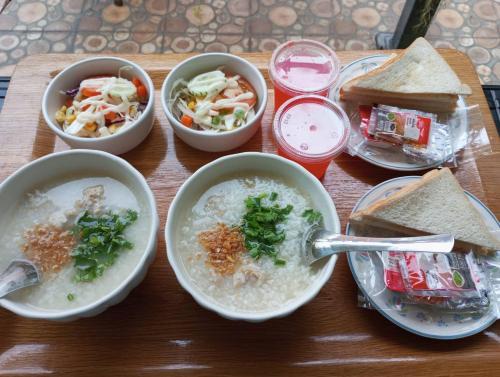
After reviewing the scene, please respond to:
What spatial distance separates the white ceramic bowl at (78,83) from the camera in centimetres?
142

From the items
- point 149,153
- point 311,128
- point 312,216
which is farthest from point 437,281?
point 149,153

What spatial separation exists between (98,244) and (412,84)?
1267mm

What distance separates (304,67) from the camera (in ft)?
5.33

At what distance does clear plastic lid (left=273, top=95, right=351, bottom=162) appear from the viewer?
141 centimetres

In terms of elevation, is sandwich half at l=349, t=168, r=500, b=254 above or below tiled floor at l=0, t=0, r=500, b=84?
above

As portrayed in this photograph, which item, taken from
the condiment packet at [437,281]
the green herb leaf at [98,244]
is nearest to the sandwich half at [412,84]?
the condiment packet at [437,281]

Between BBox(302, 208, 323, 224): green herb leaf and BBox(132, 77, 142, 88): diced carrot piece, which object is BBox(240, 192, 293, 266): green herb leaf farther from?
BBox(132, 77, 142, 88): diced carrot piece

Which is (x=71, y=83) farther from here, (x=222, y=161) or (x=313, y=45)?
(x=313, y=45)

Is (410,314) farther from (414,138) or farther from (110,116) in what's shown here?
(110,116)

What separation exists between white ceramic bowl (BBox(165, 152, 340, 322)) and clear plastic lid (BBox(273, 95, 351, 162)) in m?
0.15

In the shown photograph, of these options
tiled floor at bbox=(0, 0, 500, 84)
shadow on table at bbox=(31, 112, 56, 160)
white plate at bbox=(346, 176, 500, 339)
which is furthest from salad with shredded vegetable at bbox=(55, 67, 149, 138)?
tiled floor at bbox=(0, 0, 500, 84)

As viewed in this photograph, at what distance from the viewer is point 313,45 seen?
5.41 feet

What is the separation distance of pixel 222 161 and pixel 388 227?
1.94 ft

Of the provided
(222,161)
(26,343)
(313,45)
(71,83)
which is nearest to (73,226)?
(26,343)
